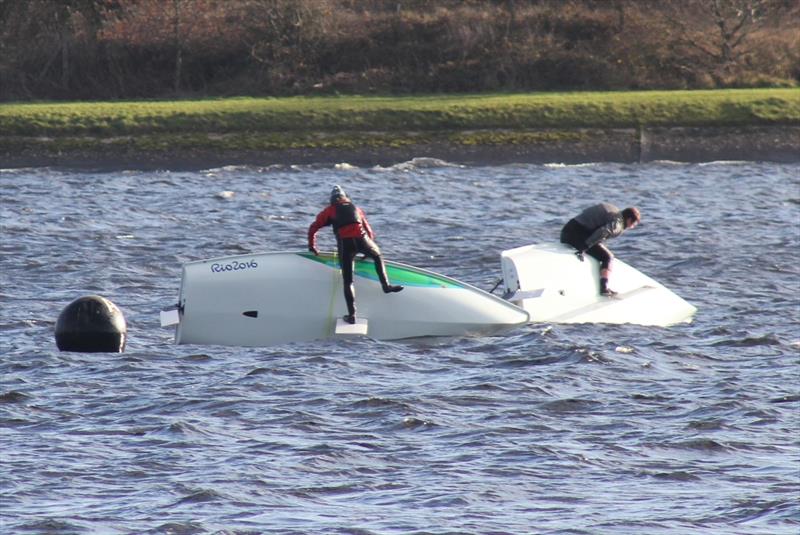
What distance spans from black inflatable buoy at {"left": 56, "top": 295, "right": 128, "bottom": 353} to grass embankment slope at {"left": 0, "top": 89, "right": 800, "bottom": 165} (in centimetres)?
2353

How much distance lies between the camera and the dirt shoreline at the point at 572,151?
139 feet

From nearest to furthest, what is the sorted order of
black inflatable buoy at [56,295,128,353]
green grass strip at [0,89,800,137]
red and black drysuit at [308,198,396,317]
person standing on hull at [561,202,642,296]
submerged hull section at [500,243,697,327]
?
black inflatable buoy at [56,295,128,353] → red and black drysuit at [308,198,396,317] → submerged hull section at [500,243,697,327] → person standing on hull at [561,202,642,296] → green grass strip at [0,89,800,137]

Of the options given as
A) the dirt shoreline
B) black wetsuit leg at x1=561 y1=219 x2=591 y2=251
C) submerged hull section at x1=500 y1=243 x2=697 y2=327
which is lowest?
the dirt shoreline

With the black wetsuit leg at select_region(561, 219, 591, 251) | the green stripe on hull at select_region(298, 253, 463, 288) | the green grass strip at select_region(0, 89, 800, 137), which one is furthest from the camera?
the green grass strip at select_region(0, 89, 800, 137)

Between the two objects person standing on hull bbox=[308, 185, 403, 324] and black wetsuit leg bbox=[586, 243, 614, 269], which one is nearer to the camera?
Result: person standing on hull bbox=[308, 185, 403, 324]

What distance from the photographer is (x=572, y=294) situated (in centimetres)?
2173

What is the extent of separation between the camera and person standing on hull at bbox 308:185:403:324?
64.8 ft

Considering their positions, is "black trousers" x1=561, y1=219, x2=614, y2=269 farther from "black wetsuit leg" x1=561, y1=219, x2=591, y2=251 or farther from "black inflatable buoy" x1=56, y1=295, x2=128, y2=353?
"black inflatable buoy" x1=56, y1=295, x2=128, y2=353

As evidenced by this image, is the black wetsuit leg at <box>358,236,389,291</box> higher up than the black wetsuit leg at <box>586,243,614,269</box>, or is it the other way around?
the black wetsuit leg at <box>358,236,389,291</box>

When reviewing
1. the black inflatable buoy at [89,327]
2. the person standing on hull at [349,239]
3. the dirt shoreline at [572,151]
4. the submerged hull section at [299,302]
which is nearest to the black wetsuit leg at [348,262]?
the person standing on hull at [349,239]

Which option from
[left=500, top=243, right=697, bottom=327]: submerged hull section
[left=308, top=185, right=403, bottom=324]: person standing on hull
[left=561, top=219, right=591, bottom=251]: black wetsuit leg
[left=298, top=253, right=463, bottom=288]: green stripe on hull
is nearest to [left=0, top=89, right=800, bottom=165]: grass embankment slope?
[left=561, top=219, right=591, bottom=251]: black wetsuit leg

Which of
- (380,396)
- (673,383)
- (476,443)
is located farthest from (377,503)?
(673,383)

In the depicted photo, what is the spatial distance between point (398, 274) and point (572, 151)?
75.5 ft

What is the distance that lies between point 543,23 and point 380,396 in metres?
38.0
